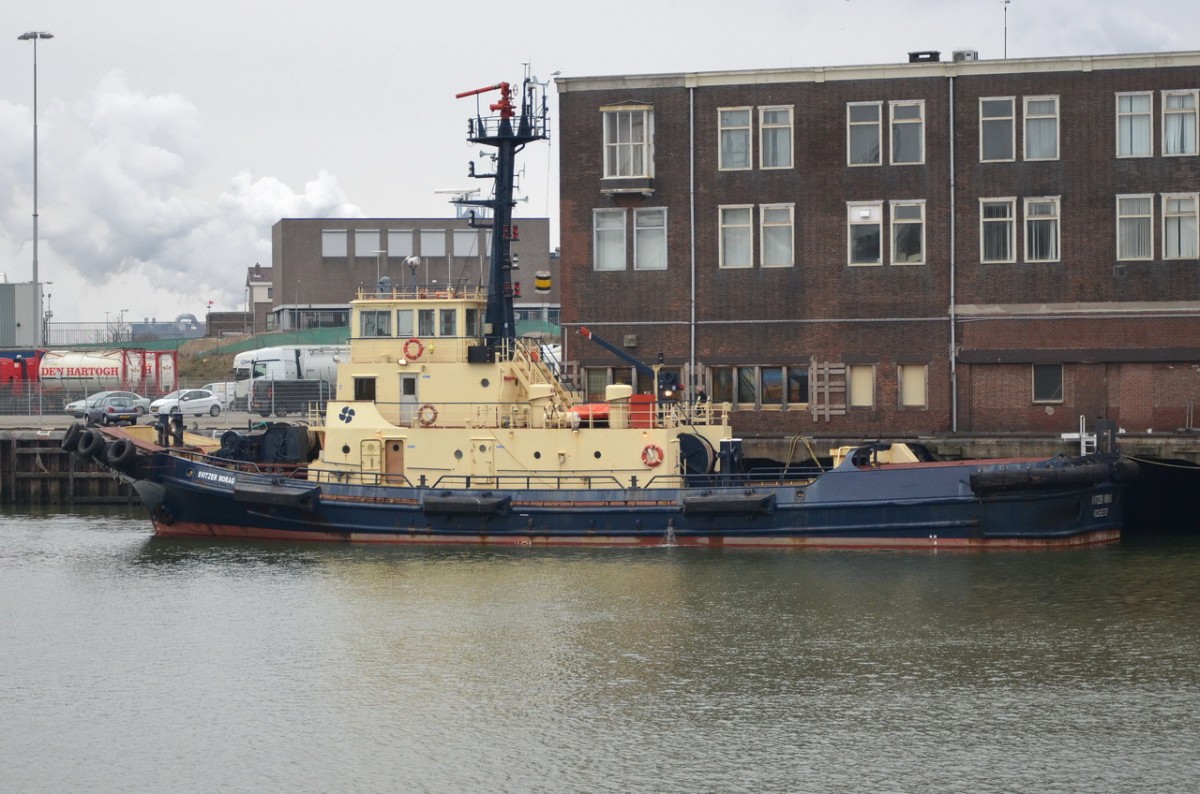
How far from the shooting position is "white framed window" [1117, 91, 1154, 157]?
112 ft

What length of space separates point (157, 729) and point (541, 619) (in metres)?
6.73

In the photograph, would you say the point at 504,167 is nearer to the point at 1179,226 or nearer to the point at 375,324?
the point at 375,324

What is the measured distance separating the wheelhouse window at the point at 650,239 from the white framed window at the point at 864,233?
4143 mm

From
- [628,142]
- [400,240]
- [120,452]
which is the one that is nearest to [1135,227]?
[628,142]

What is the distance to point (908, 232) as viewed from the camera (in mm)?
34844

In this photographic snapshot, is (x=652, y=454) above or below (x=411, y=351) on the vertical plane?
below

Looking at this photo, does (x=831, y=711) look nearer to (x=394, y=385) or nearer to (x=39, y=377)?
(x=394, y=385)

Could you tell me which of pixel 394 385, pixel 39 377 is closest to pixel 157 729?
pixel 394 385

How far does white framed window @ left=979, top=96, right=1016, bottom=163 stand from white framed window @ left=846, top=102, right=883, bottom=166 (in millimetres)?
2212

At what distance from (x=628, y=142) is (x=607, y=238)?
2.22 m

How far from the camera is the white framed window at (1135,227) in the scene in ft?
112

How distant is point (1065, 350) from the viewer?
3403 centimetres

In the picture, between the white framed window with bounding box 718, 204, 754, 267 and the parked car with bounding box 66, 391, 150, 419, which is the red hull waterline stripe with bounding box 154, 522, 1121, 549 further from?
the parked car with bounding box 66, 391, 150, 419

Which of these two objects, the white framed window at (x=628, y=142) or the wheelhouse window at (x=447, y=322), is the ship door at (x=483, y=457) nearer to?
the wheelhouse window at (x=447, y=322)
